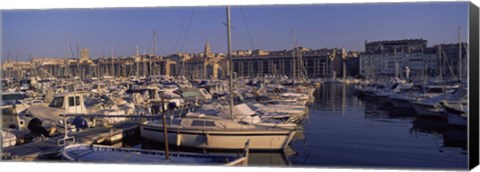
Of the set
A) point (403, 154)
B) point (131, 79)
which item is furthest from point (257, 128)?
point (131, 79)

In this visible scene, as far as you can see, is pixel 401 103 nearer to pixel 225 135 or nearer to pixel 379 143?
pixel 379 143

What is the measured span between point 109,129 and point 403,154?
Answer: 584 centimetres

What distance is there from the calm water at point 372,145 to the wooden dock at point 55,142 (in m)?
0.41

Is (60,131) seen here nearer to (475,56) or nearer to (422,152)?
(422,152)

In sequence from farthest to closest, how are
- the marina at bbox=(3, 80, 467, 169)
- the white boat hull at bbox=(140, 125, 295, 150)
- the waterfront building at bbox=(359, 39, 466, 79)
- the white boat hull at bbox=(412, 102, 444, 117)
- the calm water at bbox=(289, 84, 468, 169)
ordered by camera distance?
the white boat hull at bbox=(412, 102, 444, 117) → the waterfront building at bbox=(359, 39, 466, 79) → the white boat hull at bbox=(140, 125, 295, 150) → the calm water at bbox=(289, 84, 468, 169) → the marina at bbox=(3, 80, 467, 169)

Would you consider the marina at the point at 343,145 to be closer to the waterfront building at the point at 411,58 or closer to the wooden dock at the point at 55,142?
the wooden dock at the point at 55,142

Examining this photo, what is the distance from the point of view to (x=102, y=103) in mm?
14594

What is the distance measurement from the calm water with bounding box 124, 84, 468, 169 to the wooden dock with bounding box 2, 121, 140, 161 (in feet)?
1.34

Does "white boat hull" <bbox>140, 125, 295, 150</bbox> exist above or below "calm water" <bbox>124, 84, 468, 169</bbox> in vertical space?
above

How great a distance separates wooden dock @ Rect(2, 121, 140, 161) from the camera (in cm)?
817

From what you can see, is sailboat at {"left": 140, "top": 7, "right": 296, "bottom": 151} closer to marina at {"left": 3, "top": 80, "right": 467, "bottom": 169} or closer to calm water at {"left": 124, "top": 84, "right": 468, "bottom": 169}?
marina at {"left": 3, "top": 80, "right": 467, "bottom": 169}

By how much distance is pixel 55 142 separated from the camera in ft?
30.3

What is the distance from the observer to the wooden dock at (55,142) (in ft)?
26.8

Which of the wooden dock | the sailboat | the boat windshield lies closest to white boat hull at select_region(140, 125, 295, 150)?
the sailboat
